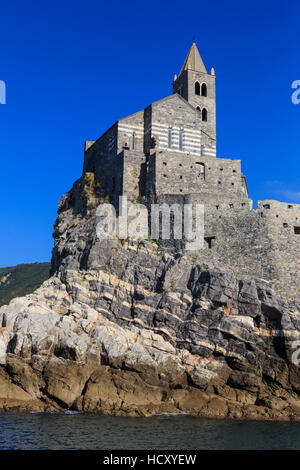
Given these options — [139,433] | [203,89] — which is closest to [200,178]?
[203,89]

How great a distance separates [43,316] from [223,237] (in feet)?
50.2

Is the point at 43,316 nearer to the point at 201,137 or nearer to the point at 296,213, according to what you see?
the point at 296,213

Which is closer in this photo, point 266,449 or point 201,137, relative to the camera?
point 266,449

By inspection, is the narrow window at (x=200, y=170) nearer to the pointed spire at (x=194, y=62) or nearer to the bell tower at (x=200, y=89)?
the bell tower at (x=200, y=89)

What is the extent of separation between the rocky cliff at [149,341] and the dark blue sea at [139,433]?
5.70ft

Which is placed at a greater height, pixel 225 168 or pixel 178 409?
pixel 225 168

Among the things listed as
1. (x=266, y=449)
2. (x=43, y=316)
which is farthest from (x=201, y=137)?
(x=266, y=449)

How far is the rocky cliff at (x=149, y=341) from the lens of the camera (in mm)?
31562

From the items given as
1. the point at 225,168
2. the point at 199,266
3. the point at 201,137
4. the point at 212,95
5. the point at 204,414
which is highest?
the point at 212,95

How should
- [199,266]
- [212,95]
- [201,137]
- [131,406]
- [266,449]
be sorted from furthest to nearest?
1. [212,95]
2. [201,137]
3. [199,266]
4. [131,406]
5. [266,449]

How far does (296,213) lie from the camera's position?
39.5m

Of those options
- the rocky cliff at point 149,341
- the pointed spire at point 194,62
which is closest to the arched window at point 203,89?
the pointed spire at point 194,62

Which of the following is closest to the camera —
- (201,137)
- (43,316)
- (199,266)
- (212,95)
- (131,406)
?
(131,406)

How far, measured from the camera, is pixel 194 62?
181 ft
